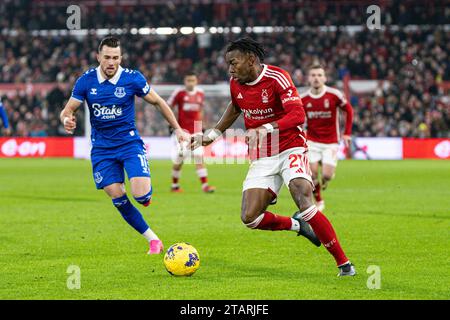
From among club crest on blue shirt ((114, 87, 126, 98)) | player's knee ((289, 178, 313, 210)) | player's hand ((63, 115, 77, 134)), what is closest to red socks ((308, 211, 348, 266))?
player's knee ((289, 178, 313, 210))

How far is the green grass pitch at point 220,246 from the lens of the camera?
25.7 feet

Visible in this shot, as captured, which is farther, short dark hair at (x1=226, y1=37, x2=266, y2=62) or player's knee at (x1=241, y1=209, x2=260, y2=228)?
player's knee at (x1=241, y1=209, x2=260, y2=228)

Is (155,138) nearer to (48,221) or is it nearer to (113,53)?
(48,221)

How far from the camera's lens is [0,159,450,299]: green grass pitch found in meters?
7.82

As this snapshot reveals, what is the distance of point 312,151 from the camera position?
51.2 ft

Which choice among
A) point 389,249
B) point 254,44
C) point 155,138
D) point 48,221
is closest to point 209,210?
point 48,221

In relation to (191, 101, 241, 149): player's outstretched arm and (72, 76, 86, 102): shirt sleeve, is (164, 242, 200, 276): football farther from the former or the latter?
(72, 76, 86, 102): shirt sleeve

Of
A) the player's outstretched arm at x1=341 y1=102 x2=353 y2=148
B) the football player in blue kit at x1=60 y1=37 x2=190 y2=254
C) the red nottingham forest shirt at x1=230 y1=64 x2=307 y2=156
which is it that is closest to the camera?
the red nottingham forest shirt at x1=230 y1=64 x2=307 y2=156

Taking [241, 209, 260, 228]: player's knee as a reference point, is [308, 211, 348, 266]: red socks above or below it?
below

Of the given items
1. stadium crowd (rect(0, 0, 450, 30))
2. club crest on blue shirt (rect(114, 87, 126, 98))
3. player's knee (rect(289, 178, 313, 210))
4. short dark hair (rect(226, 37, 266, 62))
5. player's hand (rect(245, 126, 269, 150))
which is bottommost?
player's knee (rect(289, 178, 313, 210))

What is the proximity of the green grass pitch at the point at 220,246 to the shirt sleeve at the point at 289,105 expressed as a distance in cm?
145

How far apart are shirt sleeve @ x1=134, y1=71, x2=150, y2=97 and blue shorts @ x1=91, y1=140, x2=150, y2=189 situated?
573 mm

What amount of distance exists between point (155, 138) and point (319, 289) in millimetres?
27596

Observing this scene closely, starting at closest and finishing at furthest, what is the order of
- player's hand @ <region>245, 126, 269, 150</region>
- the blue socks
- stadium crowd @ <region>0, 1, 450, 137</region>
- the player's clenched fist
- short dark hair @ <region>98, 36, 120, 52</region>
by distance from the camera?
player's hand @ <region>245, 126, 269, 150</region> < the player's clenched fist < short dark hair @ <region>98, 36, 120, 52</region> < the blue socks < stadium crowd @ <region>0, 1, 450, 137</region>
